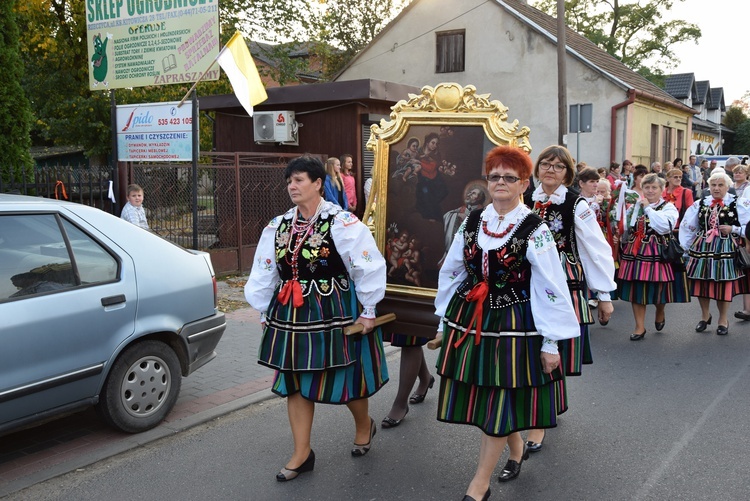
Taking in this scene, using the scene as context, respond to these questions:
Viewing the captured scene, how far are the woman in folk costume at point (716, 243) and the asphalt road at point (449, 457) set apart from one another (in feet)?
7.06

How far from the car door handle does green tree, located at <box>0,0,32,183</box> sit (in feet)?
21.5

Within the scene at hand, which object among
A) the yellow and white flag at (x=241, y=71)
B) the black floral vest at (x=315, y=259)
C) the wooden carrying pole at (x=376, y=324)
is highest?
the yellow and white flag at (x=241, y=71)

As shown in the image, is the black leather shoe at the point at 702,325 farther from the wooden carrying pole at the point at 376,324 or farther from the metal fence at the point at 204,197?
the metal fence at the point at 204,197

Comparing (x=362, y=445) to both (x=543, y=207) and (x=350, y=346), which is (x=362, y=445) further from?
(x=543, y=207)

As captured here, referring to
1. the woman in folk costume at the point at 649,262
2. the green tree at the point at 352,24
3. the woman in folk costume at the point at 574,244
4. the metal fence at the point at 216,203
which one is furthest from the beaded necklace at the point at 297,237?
the green tree at the point at 352,24

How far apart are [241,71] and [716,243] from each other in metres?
6.06

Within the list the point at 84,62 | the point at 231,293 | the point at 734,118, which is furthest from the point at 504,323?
the point at 734,118

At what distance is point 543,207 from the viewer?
5.03m

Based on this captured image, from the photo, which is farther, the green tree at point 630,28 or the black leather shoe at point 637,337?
the green tree at point 630,28

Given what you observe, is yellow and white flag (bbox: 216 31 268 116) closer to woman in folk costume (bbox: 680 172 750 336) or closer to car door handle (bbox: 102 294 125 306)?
car door handle (bbox: 102 294 125 306)

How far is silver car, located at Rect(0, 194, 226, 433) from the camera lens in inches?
164

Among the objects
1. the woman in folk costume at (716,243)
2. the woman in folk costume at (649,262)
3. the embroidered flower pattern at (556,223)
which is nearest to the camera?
the embroidered flower pattern at (556,223)

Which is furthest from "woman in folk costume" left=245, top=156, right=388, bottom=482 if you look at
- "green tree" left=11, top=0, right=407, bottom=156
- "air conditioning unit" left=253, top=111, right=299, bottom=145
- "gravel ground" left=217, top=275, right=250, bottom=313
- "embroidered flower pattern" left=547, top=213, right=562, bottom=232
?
"green tree" left=11, top=0, right=407, bottom=156

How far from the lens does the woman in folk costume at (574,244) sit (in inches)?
185
